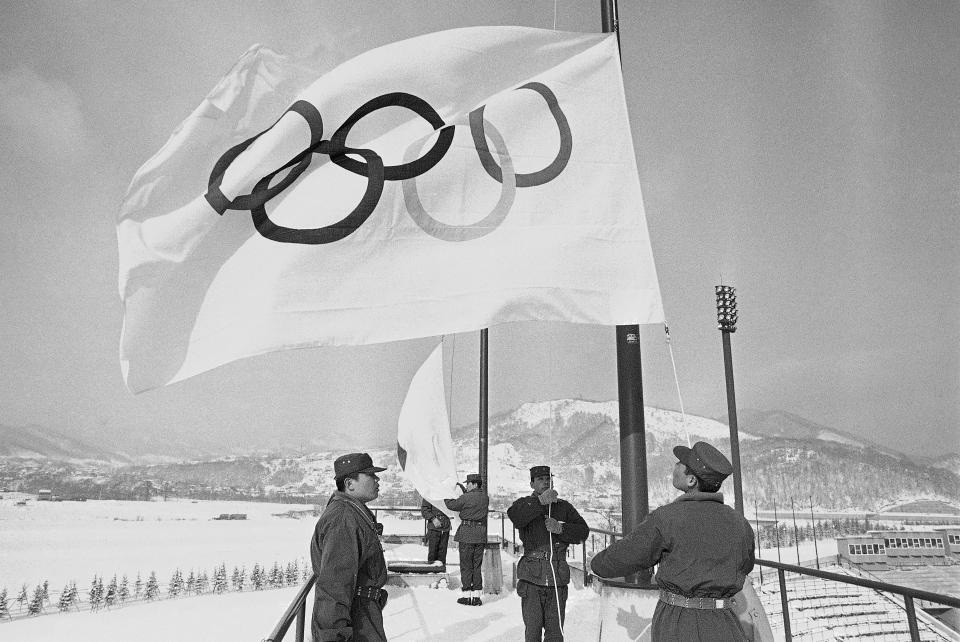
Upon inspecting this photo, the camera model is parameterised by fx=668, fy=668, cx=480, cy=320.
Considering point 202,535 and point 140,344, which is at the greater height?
point 140,344

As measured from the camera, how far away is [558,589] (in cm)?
571

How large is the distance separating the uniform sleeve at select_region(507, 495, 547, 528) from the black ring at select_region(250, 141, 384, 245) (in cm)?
277

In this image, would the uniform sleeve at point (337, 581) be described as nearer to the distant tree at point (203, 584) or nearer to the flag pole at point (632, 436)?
the flag pole at point (632, 436)

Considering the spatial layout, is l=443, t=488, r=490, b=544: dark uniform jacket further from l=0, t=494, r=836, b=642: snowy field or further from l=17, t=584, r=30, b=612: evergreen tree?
l=17, t=584, r=30, b=612: evergreen tree

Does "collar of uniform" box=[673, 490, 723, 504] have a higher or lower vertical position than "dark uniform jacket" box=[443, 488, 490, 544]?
higher

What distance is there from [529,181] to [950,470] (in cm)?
13619

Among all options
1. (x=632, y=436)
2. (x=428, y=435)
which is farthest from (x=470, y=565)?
(x=632, y=436)

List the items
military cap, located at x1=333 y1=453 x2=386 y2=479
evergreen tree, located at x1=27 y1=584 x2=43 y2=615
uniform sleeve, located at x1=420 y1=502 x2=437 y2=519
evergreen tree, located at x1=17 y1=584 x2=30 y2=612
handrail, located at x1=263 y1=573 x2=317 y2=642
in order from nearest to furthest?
handrail, located at x1=263 y1=573 x2=317 y2=642, military cap, located at x1=333 y1=453 x2=386 y2=479, uniform sleeve, located at x1=420 y1=502 x2=437 y2=519, evergreen tree, located at x1=27 y1=584 x2=43 y2=615, evergreen tree, located at x1=17 y1=584 x2=30 y2=612

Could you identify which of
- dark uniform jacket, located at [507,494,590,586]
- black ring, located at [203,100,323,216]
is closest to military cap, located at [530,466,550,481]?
dark uniform jacket, located at [507,494,590,586]

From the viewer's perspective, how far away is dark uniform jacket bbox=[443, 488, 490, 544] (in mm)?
9633

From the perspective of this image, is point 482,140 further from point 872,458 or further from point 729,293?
point 872,458

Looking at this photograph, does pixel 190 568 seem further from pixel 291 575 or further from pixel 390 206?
pixel 390 206

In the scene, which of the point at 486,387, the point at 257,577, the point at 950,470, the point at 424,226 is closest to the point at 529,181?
the point at 424,226

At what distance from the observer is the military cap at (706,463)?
2.95 m
